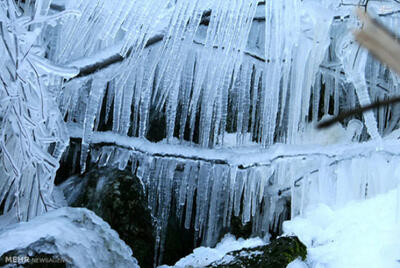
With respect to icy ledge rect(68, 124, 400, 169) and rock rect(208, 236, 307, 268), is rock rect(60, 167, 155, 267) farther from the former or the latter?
rock rect(208, 236, 307, 268)

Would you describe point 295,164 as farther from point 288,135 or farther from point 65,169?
point 65,169

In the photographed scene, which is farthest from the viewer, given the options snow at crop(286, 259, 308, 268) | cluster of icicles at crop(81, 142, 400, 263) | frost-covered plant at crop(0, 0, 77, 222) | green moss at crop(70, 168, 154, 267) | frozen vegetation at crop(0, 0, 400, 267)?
green moss at crop(70, 168, 154, 267)

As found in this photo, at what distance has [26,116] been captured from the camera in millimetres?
2234

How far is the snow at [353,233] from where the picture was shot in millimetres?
1744

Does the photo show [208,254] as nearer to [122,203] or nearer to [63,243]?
[122,203]

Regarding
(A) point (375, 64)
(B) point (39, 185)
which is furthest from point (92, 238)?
(A) point (375, 64)

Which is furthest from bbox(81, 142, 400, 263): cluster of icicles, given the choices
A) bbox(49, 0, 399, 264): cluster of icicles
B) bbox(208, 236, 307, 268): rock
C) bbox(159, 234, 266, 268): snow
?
bbox(208, 236, 307, 268): rock

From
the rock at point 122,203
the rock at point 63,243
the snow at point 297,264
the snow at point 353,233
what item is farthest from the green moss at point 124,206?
the snow at point 297,264

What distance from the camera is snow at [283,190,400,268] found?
1.74 m

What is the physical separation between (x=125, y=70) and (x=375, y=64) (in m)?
1.39

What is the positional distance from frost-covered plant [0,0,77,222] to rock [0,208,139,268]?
0.24 metres

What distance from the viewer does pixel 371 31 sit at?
15.0 inches

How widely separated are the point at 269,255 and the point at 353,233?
343 millimetres

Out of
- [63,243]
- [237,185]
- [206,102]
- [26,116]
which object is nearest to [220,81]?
[206,102]
